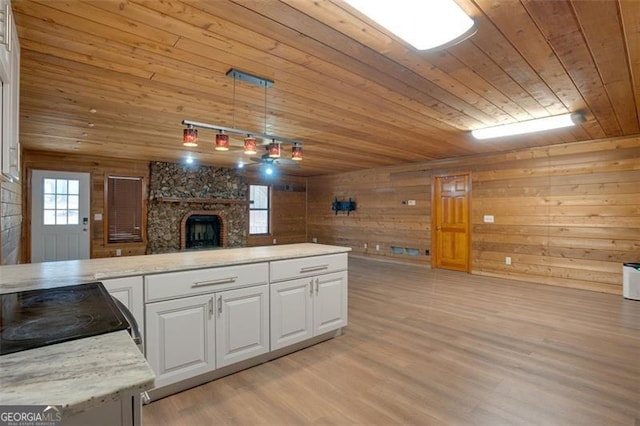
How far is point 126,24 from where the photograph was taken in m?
1.96

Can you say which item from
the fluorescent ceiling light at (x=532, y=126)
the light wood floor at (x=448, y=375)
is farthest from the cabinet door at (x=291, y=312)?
the fluorescent ceiling light at (x=532, y=126)

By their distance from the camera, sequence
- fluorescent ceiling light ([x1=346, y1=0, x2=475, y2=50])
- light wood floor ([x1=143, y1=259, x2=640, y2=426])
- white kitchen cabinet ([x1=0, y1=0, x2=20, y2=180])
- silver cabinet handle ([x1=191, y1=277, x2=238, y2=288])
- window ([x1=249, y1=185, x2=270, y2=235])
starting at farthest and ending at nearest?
1. window ([x1=249, y1=185, x2=270, y2=235])
2. silver cabinet handle ([x1=191, y1=277, x2=238, y2=288])
3. light wood floor ([x1=143, y1=259, x2=640, y2=426])
4. fluorescent ceiling light ([x1=346, y1=0, x2=475, y2=50])
5. white kitchen cabinet ([x1=0, y1=0, x2=20, y2=180])

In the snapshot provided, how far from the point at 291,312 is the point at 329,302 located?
45 cm

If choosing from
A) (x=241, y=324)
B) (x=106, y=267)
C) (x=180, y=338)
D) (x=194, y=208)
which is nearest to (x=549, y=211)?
(x=241, y=324)

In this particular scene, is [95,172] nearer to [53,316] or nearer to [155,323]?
[155,323]

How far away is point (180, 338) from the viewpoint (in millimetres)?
2229

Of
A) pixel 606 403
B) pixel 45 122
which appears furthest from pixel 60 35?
pixel 606 403

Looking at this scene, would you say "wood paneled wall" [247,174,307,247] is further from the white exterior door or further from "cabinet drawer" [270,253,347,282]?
"cabinet drawer" [270,253,347,282]

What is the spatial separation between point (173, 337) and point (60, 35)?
2.03 m

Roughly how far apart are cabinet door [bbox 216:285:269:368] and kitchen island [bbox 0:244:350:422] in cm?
1

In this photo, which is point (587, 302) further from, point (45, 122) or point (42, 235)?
point (42, 235)

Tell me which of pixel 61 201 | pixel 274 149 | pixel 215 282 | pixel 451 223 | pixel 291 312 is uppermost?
pixel 274 149

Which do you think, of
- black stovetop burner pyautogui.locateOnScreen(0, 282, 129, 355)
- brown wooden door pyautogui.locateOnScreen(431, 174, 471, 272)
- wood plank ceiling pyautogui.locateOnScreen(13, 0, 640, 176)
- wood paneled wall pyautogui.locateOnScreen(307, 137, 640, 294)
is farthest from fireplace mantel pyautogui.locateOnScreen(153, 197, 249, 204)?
black stovetop burner pyautogui.locateOnScreen(0, 282, 129, 355)

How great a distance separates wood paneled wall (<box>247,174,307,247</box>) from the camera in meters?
9.31
